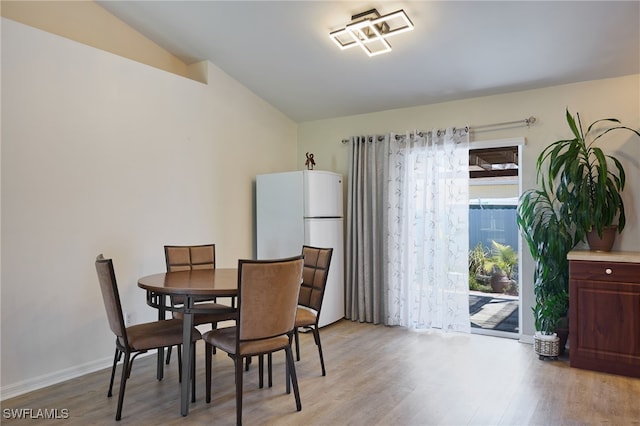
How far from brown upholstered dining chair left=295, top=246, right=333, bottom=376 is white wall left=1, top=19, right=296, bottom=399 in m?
1.41

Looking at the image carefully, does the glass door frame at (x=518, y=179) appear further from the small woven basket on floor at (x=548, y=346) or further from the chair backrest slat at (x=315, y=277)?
the chair backrest slat at (x=315, y=277)

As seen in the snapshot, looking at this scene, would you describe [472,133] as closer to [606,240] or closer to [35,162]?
[606,240]

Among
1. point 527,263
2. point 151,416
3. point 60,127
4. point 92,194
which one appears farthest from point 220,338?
point 527,263

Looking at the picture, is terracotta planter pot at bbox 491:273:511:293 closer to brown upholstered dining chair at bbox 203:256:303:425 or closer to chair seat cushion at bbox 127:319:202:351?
brown upholstered dining chair at bbox 203:256:303:425

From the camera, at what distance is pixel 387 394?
2.86 meters

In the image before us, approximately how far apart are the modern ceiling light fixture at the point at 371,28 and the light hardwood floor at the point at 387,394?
8.66 feet

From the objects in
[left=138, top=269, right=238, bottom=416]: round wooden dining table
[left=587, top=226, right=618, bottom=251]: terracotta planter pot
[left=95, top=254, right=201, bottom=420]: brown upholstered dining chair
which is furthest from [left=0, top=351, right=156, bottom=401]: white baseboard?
[left=587, top=226, right=618, bottom=251]: terracotta planter pot

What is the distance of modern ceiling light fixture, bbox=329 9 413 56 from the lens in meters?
3.07

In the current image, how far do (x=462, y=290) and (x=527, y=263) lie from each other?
2.25 feet

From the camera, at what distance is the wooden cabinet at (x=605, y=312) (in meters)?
3.11

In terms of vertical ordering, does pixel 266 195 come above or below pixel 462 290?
above

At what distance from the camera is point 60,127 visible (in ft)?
10.4

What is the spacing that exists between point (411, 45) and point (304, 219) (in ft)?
6.59

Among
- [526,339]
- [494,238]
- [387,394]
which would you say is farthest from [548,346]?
[387,394]
